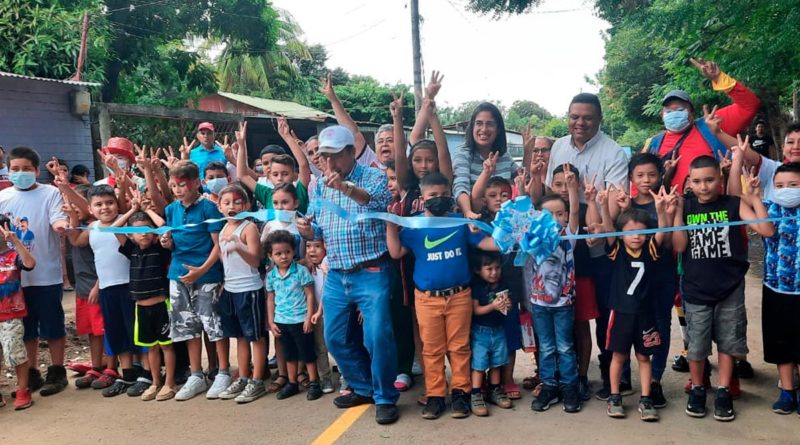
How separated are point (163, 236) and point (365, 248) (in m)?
1.60

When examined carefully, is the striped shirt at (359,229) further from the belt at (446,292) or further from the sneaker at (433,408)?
the sneaker at (433,408)

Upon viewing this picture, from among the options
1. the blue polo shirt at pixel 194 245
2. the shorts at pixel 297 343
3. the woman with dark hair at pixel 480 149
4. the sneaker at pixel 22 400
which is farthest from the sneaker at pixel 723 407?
the sneaker at pixel 22 400

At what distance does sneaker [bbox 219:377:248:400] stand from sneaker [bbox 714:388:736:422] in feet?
10.3

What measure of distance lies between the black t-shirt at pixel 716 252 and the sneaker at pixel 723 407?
0.54 meters

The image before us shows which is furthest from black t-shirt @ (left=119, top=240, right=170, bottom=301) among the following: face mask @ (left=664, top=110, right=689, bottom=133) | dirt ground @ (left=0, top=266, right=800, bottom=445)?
face mask @ (left=664, top=110, right=689, bottom=133)

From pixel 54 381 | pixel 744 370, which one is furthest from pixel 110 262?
pixel 744 370

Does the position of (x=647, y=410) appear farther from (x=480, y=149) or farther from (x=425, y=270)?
(x=480, y=149)

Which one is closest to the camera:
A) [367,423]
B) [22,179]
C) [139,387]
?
[367,423]

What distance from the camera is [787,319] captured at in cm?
366

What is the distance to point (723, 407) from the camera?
3637mm

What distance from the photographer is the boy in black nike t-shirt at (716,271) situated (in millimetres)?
3641

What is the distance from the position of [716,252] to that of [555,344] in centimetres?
112

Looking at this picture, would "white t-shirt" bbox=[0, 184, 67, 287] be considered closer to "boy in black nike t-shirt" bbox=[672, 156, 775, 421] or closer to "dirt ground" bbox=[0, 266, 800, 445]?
"dirt ground" bbox=[0, 266, 800, 445]

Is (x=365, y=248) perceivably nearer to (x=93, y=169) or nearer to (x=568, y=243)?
(x=568, y=243)
